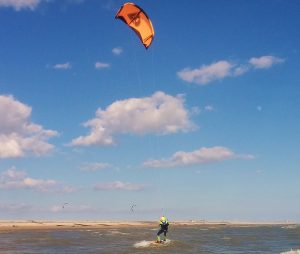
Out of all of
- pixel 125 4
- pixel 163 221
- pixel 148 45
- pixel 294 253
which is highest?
pixel 125 4

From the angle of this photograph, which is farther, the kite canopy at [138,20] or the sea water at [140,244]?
the sea water at [140,244]

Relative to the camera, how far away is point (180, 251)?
2953 cm

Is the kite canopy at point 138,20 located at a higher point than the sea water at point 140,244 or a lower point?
higher

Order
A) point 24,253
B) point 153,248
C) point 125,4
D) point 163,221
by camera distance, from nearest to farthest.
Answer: point 125,4, point 24,253, point 153,248, point 163,221

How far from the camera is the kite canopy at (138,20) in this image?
2497cm

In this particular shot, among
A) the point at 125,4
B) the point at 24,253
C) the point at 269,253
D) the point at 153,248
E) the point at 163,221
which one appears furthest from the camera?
the point at 163,221

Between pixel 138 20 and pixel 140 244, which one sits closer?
pixel 138 20

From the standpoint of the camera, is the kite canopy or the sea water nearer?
the kite canopy

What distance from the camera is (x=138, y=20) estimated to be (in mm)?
25688

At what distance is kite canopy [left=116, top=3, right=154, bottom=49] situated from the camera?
24969 mm

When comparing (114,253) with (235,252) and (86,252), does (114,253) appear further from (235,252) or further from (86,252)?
(235,252)

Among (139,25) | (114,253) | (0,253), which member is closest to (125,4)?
(139,25)

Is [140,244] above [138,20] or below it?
below

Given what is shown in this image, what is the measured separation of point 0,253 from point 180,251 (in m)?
10.9
